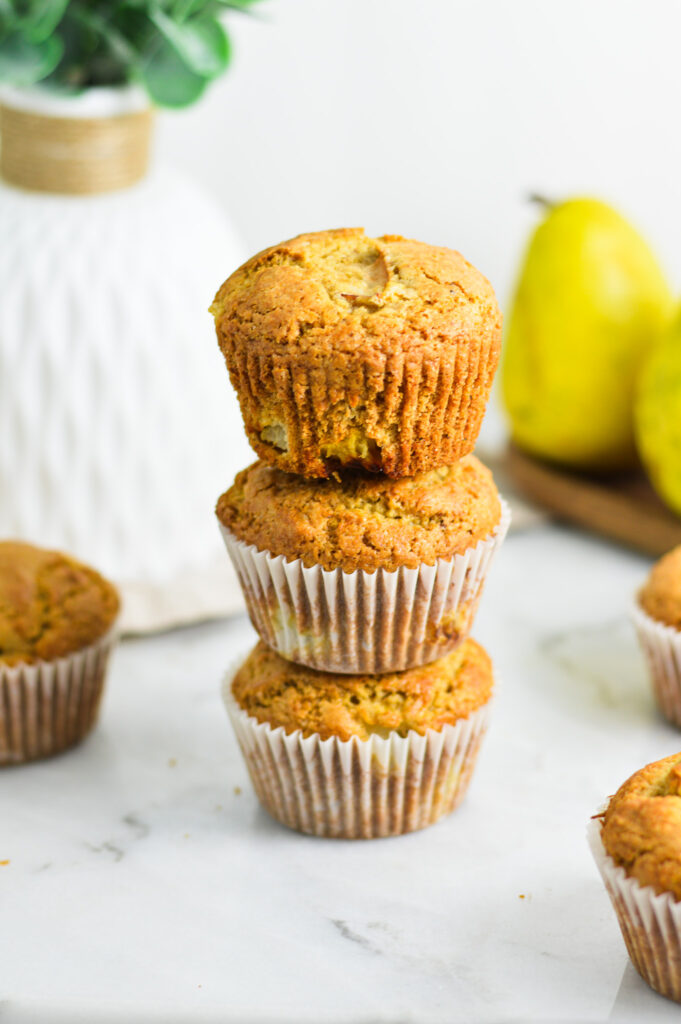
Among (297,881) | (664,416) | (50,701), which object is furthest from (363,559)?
(664,416)

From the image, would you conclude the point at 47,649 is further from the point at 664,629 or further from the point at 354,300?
the point at 664,629

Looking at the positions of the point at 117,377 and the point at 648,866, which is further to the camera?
the point at 117,377

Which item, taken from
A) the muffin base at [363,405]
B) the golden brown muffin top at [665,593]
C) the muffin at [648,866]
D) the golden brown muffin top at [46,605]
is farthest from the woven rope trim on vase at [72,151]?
the muffin at [648,866]

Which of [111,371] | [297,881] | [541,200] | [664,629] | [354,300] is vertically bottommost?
[297,881]

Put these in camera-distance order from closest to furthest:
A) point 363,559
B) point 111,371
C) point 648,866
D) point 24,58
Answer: point 648,866
point 363,559
point 24,58
point 111,371

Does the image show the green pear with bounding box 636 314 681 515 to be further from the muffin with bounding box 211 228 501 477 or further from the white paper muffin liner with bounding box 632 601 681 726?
the muffin with bounding box 211 228 501 477

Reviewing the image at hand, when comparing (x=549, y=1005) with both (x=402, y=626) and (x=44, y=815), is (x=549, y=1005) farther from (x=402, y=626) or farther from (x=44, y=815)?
(x=44, y=815)

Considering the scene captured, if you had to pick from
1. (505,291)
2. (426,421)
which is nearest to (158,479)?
(426,421)

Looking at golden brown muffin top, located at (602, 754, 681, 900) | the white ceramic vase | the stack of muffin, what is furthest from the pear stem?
golden brown muffin top, located at (602, 754, 681, 900)
